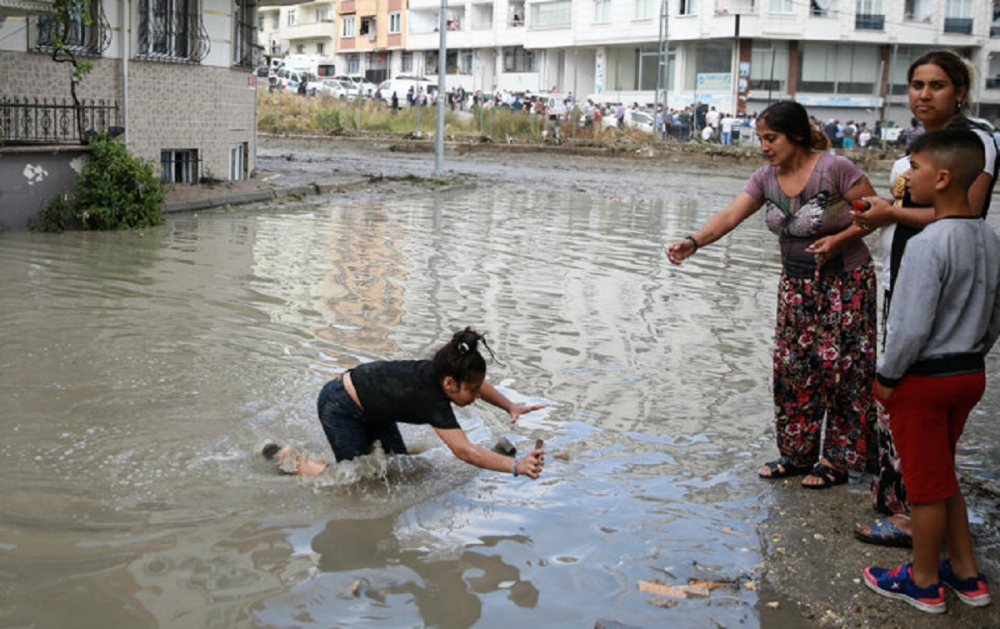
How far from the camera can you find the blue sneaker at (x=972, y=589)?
4340 mm

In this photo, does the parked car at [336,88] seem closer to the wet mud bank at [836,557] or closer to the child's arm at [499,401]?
the child's arm at [499,401]

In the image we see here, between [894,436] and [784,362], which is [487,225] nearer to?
[784,362]

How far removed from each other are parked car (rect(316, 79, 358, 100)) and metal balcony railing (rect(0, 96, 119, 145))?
4432cm

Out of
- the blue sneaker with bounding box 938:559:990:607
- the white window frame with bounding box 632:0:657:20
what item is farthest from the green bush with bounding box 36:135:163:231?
the white window frame with bounding box 632:0:657:20

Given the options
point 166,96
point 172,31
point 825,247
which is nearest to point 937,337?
point 825,247

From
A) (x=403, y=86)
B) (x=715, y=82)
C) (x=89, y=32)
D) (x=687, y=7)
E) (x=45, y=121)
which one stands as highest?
(x=687, y=7)

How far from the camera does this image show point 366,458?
19.0 ft

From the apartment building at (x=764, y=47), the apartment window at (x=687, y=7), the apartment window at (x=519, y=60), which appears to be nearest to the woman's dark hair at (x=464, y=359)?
the apartment building at (x=764, y=47)

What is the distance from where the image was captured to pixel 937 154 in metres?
4.27

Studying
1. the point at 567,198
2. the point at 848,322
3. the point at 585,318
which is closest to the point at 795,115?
the point at 848,322

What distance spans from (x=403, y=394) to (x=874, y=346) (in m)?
2.38

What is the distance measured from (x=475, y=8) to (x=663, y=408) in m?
73.1

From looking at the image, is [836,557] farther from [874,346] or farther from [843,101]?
[843,101]

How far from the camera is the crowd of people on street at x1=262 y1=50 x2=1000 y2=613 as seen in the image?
4230 mm
